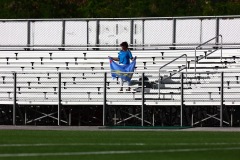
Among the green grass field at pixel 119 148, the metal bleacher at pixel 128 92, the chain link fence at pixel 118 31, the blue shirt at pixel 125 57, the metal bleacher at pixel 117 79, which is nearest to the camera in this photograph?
the green grass field at pixel 119 148

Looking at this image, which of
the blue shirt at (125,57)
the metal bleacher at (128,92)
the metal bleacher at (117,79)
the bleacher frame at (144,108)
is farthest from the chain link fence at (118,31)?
the bleacher frame at (144,108)

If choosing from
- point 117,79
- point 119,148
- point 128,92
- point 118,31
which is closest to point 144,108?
point 128,92

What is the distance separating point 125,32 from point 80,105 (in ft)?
28.6

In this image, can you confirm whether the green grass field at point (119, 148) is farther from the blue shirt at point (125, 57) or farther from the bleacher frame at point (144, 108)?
the blue shirt at point (125, 57)

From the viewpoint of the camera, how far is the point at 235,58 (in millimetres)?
34719

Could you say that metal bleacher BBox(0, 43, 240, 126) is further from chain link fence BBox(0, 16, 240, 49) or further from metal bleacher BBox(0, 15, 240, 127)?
chain link fence BBox(0, 16, 240, 49)

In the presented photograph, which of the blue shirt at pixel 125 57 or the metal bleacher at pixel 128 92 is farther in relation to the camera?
the blue shirt at pixel 125 57

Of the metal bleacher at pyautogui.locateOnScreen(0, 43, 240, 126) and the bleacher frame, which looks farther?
the metal bleacher at pyautogui.locateOnScreen(0, 43, 240, 126)

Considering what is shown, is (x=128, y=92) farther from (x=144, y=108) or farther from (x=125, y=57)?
(x=125, y=57)

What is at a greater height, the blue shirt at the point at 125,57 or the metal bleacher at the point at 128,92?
the blue shirt at the point at 125,57

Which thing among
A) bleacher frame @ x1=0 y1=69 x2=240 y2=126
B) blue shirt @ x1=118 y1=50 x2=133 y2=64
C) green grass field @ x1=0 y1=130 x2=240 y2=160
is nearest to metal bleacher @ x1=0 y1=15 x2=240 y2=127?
bleacher frame @ x1=0 y1=69 x2=240 y2=126

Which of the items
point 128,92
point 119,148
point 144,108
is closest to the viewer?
point 119,148

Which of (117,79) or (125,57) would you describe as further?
(125,57)

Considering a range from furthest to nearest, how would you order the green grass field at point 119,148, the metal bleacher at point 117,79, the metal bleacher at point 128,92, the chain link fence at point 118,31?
the chain link fence at point 118,31 < the metal bleacher at point 117,79 < the metal bleacher at point 128,92 < the green grass field at point 119,148
